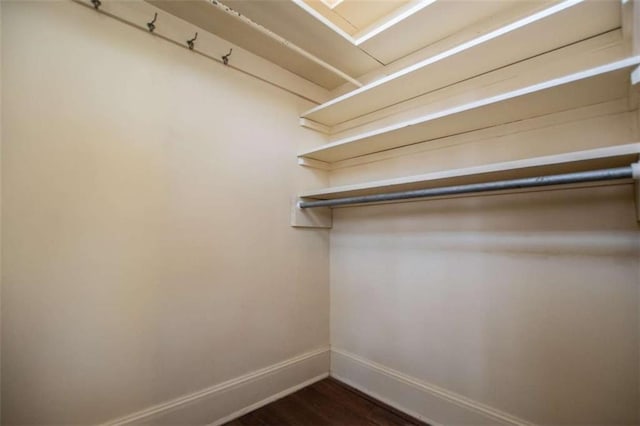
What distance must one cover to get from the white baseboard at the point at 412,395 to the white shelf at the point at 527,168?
112 cm

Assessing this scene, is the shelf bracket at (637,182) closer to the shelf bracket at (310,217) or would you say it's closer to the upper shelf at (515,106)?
the upper shelf at (515,106)

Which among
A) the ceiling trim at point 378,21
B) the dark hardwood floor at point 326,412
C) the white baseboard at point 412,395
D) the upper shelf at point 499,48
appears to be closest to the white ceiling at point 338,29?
the ceiling trim at point 378,21

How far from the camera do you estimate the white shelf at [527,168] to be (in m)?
0.93

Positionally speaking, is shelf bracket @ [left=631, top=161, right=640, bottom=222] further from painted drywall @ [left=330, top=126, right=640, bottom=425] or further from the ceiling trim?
the ceiling trim

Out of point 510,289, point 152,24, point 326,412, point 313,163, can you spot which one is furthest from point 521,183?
point 152,24

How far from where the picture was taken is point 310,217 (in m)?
2.03

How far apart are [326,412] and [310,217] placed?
1.20 metres

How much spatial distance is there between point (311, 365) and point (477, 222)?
1440 millimetres

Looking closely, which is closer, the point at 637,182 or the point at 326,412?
the point at 637,182

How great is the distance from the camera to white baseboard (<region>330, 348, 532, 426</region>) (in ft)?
4.55

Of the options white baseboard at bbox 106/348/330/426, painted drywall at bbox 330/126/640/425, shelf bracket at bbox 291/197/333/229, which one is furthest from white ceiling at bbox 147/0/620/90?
white baseboard at bbox 106/348/330/426

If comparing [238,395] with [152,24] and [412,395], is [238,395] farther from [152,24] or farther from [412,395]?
[152,24]

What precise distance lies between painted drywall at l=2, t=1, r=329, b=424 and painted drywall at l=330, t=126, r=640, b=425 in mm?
699

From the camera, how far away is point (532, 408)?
1255 mm
